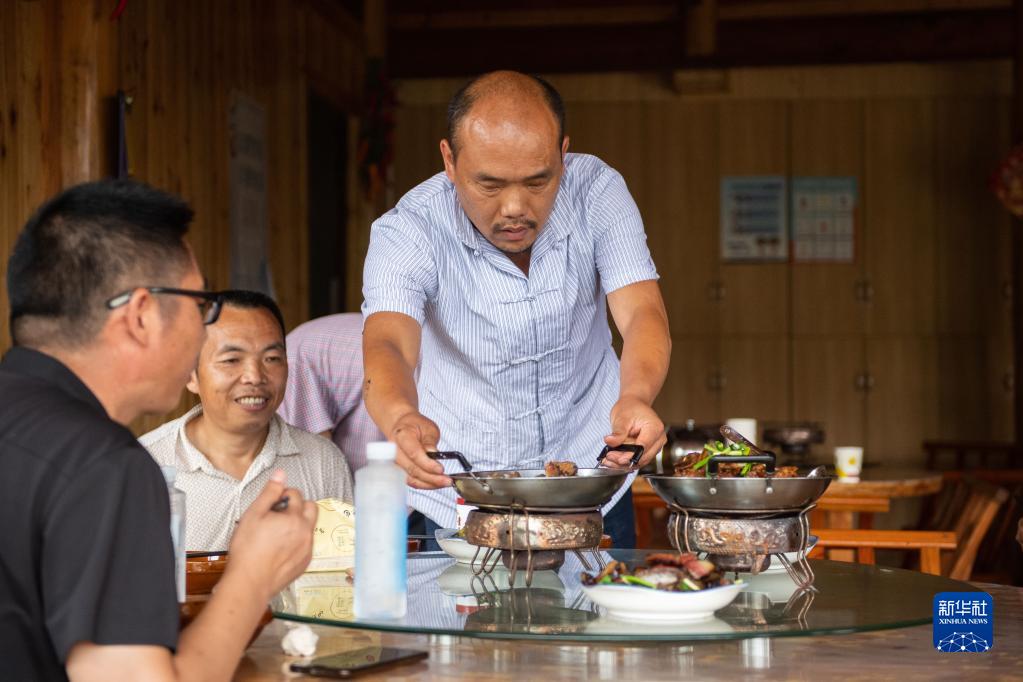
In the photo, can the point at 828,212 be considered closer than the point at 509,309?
No

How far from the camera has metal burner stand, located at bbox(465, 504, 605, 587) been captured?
1703 millimetres

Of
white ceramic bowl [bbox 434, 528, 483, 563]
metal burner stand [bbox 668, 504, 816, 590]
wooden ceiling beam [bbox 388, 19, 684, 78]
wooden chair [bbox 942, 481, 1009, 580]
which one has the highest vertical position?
wooden ceiling beam [bbox 388, 19, 684, 78]

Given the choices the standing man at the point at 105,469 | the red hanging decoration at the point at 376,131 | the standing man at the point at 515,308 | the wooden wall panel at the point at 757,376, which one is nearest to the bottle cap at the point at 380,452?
the standing man at the point at 105,469

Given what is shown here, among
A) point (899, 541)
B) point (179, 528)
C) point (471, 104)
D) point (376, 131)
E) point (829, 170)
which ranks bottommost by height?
point (899, 541)

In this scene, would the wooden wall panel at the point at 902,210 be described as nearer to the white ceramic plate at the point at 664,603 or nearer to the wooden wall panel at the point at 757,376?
the wooden wall panel at the point at 757,376

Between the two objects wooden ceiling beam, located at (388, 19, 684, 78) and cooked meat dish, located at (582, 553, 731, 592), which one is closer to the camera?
cooked meat dish, located at (582, 553, 731, 592)

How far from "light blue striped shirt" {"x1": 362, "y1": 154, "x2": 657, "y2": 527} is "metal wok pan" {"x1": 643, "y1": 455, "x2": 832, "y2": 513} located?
708mm

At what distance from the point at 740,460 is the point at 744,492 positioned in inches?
4.7

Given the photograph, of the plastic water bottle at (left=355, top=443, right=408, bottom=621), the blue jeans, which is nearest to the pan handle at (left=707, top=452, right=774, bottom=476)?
the plastic water bottle at (left=355, top=443, right=408, bottom=621)

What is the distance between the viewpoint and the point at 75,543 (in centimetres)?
121

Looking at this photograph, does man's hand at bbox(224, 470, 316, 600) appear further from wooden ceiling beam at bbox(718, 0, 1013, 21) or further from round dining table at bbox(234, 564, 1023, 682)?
wooden ceiling beam at bbox(718, 0, 1013, 21)

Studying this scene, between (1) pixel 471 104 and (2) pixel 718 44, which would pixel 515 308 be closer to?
(1) pixel 471 104

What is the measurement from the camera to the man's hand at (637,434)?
192cm

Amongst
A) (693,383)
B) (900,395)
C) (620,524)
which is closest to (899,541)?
(620,524)
